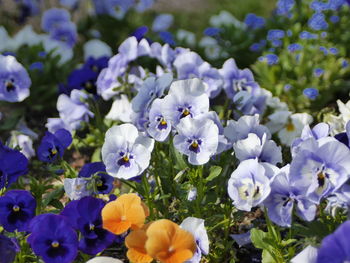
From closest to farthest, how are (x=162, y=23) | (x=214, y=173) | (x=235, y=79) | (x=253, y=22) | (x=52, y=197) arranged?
(x=214, y=173), (x=52, y=197), (x=235, y=79), (x=253, y=22), (x=162, y=23)

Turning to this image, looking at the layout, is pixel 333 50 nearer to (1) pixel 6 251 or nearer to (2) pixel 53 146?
(2) pixel 53 146

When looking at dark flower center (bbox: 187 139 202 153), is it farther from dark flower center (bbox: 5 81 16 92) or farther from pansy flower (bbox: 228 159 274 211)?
dark flower center (bbox: 5 81 16 92)

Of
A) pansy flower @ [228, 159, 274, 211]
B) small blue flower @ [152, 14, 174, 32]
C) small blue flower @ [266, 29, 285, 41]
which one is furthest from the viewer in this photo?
small blue flower @ [152, 14, 174, 32]

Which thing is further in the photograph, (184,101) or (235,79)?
(235,79)

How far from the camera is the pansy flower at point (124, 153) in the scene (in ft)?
8.05

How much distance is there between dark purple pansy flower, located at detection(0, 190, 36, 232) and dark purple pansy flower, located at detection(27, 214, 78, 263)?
0.70 feet

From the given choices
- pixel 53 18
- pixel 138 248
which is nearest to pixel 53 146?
pixel 138 248

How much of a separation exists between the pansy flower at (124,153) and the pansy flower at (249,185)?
1.18ft

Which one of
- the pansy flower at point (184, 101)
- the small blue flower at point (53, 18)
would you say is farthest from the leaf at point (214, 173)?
the small blue flower at point (53, 18)

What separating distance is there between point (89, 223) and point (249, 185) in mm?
580

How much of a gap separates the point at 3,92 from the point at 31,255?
955 millimetres

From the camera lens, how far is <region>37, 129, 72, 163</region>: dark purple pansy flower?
110 inches

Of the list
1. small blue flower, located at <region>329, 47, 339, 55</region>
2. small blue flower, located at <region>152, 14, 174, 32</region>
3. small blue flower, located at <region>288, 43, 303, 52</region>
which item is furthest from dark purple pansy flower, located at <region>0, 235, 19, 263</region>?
small blue flower, located at <region>152, 14, 174, 32</region>

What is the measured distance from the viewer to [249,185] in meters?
2.25
